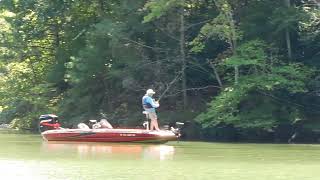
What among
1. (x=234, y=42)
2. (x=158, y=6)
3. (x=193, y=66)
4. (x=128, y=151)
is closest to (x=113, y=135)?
(x=128, y=151)

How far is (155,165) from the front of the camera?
13008 mm

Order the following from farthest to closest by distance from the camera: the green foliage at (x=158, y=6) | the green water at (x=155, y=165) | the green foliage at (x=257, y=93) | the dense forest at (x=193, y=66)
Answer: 1. the green foliage at (x=158, y=6)
2. the dense forest at (x=193, y=66)
3. the green foliage at (x=257, y=93)
4. the green water at (x=155, y=165)

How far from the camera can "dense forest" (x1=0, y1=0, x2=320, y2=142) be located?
1009 inches

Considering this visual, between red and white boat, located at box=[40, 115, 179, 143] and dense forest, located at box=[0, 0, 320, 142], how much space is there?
5337mm

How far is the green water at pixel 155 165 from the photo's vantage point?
1127 cm

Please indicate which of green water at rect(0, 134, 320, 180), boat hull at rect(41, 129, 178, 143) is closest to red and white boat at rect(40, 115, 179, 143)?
boat hull at rect(41, 129, 178, 143)

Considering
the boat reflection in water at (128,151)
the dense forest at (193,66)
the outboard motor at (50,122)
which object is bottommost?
the boat reflection in water at (128,151)

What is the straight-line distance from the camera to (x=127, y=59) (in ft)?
94.2

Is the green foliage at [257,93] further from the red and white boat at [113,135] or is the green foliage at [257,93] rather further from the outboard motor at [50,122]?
the outboard motor at [50,122]

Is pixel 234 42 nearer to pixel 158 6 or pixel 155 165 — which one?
pixel 158 6

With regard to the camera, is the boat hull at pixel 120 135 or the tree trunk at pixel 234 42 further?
the tree trunk at pixel 234 42

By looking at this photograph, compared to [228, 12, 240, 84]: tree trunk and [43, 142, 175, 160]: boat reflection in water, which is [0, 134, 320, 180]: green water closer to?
[43, 142, 175, 160]: boat reflection in water

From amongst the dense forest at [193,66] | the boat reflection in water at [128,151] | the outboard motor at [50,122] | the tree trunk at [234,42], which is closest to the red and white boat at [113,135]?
the boat reflection in water at [128,151]

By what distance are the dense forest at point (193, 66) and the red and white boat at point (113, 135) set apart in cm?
534
